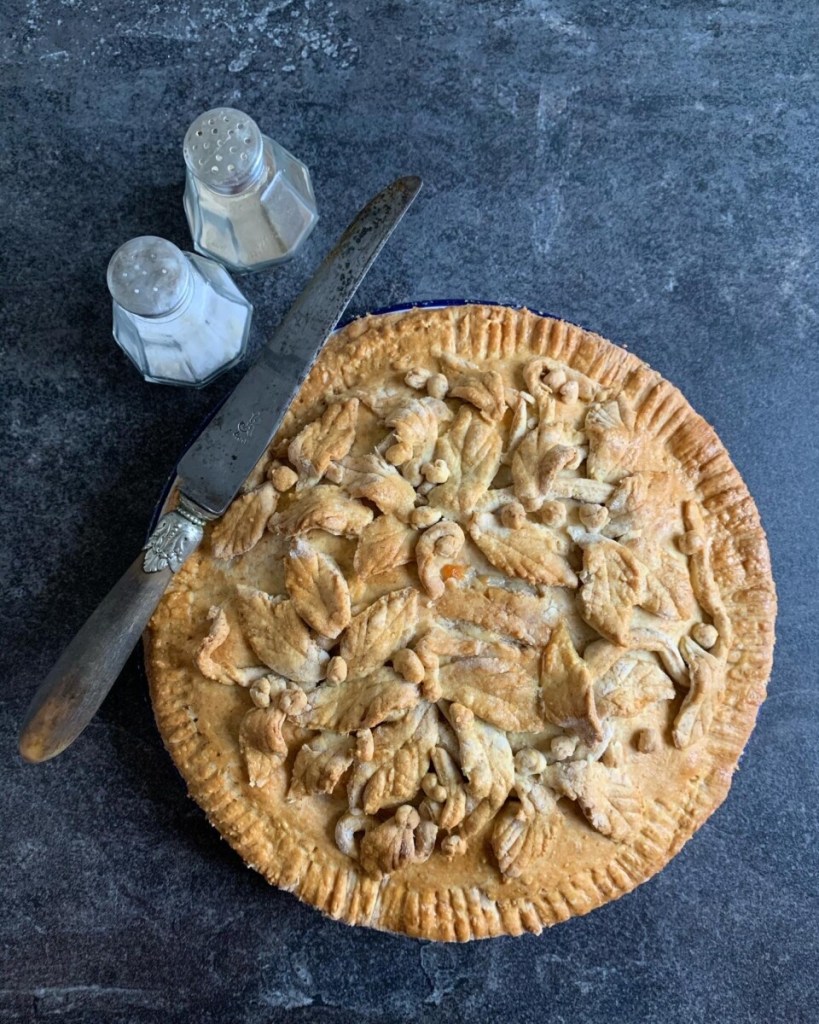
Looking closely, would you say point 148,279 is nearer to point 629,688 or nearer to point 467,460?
point 467,460

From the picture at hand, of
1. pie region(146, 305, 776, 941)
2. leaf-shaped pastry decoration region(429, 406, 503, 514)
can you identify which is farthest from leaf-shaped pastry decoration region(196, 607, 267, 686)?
leaf-shaped pastry decoration region(429, 406, 503, 514)

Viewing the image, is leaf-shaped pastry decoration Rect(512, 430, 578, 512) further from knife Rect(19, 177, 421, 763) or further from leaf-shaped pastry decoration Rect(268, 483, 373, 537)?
knife Rect(19, 177, 421, 763)

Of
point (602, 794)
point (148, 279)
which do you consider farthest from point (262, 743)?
point (148, 279)

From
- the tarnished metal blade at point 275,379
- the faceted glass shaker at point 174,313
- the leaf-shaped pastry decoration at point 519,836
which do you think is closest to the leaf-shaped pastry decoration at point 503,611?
the leaf-shaped pastry decoration at point 519,836

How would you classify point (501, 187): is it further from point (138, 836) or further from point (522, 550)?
point (138, 836)

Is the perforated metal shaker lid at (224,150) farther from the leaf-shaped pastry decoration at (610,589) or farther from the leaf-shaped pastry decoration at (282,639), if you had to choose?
→ the leaf-shaped pastry decoration at (610,589)

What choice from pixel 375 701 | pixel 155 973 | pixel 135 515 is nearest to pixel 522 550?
pixel 375 701
